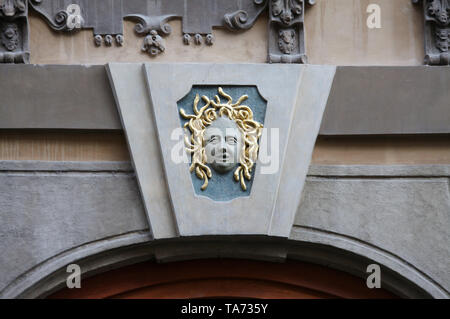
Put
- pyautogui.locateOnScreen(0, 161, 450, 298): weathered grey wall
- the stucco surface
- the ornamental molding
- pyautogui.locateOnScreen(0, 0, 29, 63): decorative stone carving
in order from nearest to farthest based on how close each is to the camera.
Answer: pyautogui.locateOnScreen(0, 161, 450, 298): weathered grey wall, the stucco surface, pyautogui.locateOnScreen(0, 0, 29, 63): decorative stone carving, the ornamental molding

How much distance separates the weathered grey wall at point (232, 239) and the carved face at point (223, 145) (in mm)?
509

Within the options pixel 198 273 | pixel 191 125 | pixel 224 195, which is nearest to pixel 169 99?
pixel 191 125

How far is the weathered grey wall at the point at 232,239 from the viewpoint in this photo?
6957mm

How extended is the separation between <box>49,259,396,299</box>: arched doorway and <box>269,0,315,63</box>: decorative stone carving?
1.41 metres

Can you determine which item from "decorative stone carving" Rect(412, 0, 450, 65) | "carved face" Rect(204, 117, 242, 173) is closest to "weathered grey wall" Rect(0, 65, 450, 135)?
"decorative stone carving" Rect(412, 0, 450, 65)

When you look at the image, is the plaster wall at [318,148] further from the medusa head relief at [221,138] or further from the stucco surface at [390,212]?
the medusa head relief at [221,138]

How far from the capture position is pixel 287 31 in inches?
290

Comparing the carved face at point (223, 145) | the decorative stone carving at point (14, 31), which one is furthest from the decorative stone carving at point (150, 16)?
the carved face at point (223, 145)

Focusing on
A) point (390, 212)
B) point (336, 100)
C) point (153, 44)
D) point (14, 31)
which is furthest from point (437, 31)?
point (14, 31)

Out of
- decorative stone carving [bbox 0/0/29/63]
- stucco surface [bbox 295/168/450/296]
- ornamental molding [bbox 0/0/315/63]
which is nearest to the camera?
stucco surface [bbox 295/168/450/296]

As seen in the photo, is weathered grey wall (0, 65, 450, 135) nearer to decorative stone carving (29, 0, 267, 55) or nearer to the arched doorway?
decorative stone carving (29, 0, 267, 55)

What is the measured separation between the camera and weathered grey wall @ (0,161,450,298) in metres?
6.96

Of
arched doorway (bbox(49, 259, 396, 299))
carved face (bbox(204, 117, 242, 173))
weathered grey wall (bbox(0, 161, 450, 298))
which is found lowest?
arched doorway (bbox(49, 259, 396, 299))

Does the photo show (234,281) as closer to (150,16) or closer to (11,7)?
(150,16)
